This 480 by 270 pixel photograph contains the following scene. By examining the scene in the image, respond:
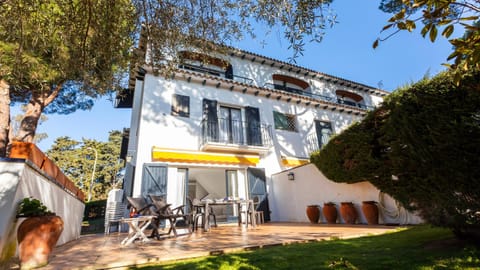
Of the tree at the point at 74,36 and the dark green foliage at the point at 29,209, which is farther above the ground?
the tree at the point at 74,36

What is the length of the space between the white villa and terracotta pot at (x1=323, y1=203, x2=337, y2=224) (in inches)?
15.5

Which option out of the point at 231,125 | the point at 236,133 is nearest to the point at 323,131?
the point at 236,133

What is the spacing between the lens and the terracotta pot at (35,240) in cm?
281

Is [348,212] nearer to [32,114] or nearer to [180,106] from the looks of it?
[180,106]

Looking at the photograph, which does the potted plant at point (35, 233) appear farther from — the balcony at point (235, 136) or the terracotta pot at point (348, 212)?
the terracotta pot at point (348, 212)

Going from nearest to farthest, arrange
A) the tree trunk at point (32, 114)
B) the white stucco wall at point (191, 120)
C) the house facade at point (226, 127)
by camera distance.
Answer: the tree trunk at point (32, 114)
the house facade at point (226, 127)
the white stucco wall at point (191, 120)

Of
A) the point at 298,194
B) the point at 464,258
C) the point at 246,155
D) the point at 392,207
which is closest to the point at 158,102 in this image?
the point at 246,155

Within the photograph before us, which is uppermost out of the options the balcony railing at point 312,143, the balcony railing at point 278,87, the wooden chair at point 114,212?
the balcony railing at point 278,87

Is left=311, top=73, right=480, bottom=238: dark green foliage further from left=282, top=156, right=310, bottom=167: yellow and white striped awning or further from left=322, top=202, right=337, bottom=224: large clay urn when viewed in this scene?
left=282, top=156, right=310, bottom=167: yellow and white striped awning

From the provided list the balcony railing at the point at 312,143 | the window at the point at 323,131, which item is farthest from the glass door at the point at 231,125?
the window at the point at 323,131

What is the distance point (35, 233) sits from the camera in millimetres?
2908

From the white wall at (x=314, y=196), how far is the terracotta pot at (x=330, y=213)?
0.24 metres

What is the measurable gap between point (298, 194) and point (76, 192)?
7.27 meters

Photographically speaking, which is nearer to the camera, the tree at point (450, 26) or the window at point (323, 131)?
the tree at point (450, 26)
